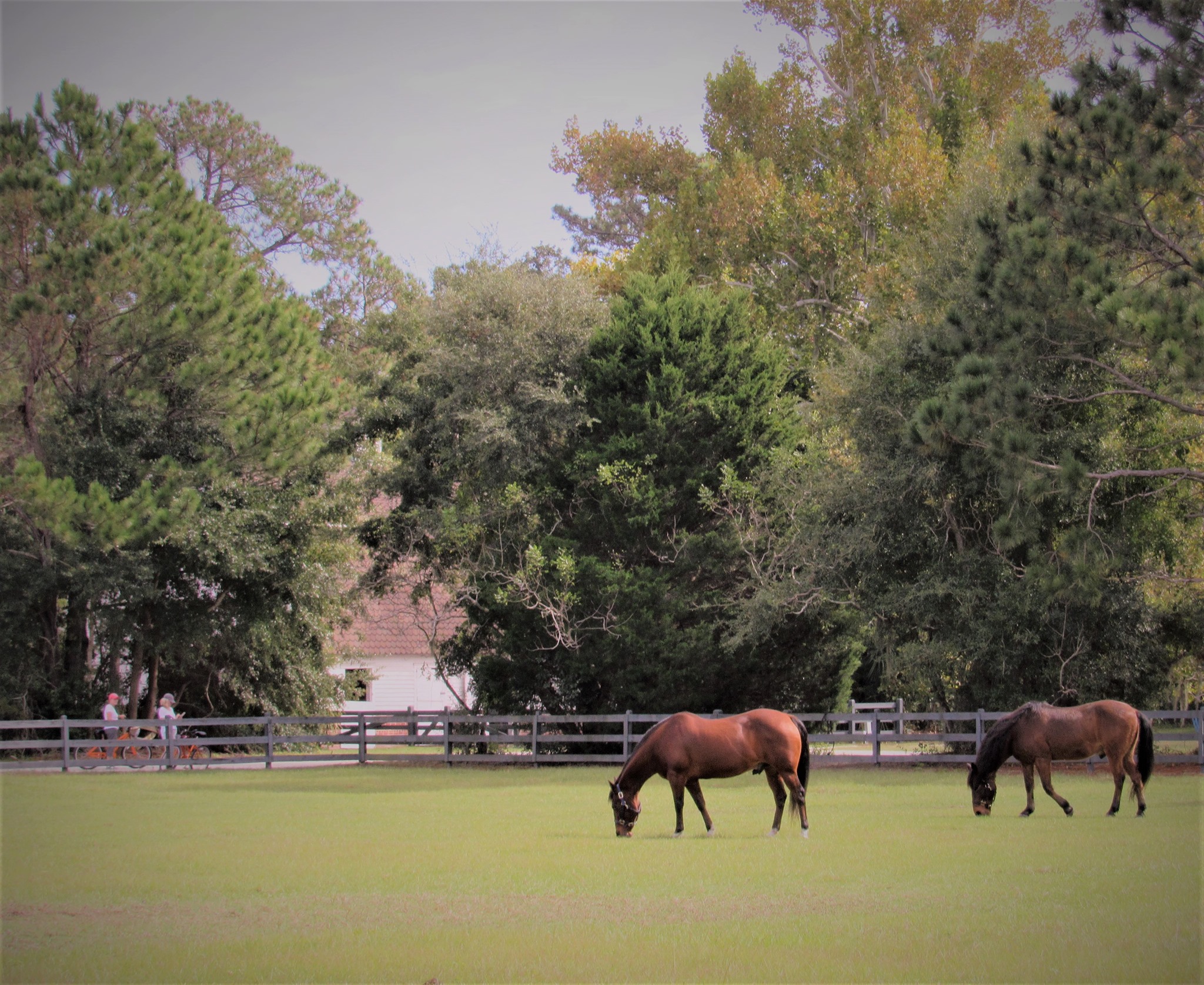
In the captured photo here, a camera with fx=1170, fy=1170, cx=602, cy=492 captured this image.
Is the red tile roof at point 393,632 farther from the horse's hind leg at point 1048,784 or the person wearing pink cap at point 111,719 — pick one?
the horse's hind leg at point 1048,784

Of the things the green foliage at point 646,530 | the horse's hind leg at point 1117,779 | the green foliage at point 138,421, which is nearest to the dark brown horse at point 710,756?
the horse's hind leg at point 1117,779

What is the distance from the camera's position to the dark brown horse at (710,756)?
12102 mm

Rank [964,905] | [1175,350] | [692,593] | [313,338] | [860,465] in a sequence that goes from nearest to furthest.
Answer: [964,905], [1175,350], [860,465], [692,593], [313,338]

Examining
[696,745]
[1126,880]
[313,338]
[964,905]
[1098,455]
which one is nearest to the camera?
[964,905]

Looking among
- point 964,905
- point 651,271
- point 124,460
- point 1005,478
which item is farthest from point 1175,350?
point 124,460

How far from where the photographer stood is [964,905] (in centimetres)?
805

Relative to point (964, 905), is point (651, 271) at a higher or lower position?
higher

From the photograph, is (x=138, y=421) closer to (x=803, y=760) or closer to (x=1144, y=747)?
(x=803, y=760)

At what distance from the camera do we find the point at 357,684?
116ft

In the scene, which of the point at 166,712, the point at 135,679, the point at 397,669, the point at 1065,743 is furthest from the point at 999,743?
the point at 397,669

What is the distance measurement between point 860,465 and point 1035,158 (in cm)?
739

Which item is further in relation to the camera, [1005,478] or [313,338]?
[313,338]

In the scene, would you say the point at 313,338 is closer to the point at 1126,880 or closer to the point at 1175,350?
the point at 1175,350

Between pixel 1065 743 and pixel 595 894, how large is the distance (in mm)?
7020
